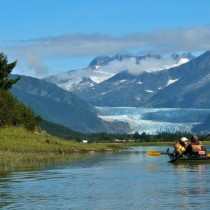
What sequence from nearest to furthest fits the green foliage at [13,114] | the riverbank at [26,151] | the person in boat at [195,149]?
1. the riverbank at [26,151]
2. the person in boat at [195,149]
3. the green foliage at [13,114]

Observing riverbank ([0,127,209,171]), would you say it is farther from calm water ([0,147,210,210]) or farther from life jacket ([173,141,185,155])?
life jacket ([173,141,185,155])

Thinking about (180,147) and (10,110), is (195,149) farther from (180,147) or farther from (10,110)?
(10,110)

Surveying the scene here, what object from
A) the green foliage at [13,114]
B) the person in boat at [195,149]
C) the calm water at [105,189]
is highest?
the green foliage at [13,114]

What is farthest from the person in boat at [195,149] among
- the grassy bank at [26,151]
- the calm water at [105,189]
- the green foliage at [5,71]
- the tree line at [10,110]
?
the green foliage at [5,71]

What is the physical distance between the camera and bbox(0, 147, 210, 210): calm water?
27859mm

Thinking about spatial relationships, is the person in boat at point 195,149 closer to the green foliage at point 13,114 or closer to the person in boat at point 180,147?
the person in boat at point 180,147

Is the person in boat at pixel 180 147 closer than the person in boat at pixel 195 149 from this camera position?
No

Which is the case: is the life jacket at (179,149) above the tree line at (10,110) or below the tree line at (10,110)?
below

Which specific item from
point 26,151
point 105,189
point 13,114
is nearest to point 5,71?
point 13,114

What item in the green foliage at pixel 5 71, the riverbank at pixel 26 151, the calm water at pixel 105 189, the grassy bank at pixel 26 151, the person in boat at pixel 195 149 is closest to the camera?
the calm water at pixel 105 189

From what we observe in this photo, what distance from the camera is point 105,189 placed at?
3347 cm

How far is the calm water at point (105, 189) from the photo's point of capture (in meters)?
27.9

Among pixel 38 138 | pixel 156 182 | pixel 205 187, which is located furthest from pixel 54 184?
pixel 38 138

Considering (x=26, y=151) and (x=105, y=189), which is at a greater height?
(x=26, y=151)
